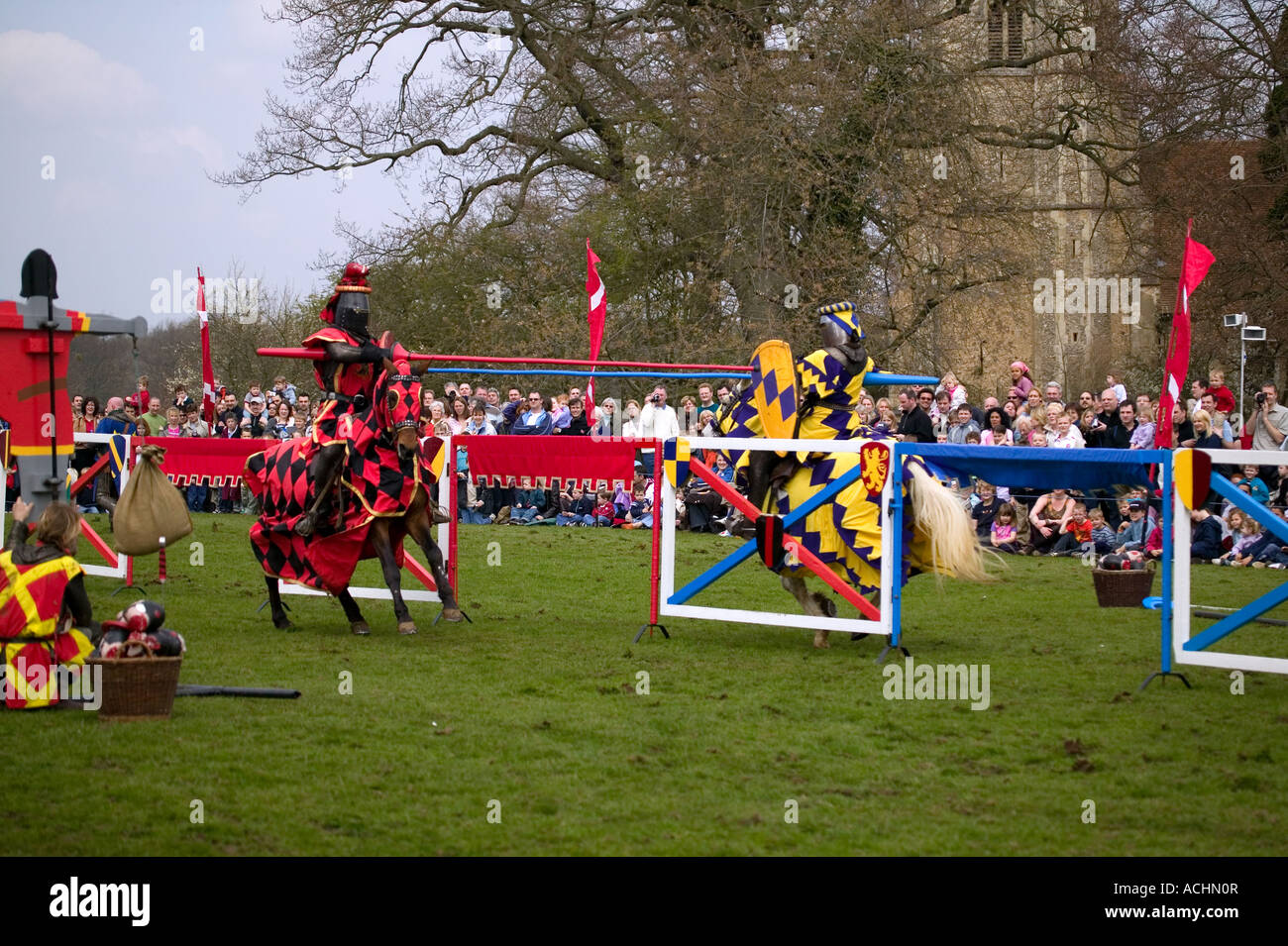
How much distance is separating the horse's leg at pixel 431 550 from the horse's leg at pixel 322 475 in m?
0.57

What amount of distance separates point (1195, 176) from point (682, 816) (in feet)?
77.5

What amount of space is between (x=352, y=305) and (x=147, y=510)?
6.55 ft

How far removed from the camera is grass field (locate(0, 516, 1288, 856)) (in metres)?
5.10

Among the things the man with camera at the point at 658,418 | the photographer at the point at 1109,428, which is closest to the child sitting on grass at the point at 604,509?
the man with camera at the point at 658,418

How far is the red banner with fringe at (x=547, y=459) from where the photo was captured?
11273 millimetres

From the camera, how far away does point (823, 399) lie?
943 centimetres

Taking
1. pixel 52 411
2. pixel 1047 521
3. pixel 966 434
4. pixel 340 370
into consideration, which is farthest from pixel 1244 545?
pixel 52 411

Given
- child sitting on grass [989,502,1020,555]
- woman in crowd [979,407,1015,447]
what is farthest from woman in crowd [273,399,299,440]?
child sitting on grass [989,502,1020,555]

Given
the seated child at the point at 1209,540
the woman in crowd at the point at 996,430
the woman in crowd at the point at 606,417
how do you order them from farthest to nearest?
the woman in crowd at the point at 606,417 → the woman in crowd at the point at 996,430 → the seated child at the point at 1209,540

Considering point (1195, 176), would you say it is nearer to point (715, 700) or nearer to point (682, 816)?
point (715, 700)

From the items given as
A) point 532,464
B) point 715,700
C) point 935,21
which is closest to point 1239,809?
point 715,700

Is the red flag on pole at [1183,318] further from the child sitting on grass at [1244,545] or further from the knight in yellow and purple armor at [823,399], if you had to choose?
the child sitting on grass at [1244,545]

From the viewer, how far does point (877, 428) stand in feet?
53.4

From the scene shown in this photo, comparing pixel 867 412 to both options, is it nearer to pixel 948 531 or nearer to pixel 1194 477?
pixel 948 531
